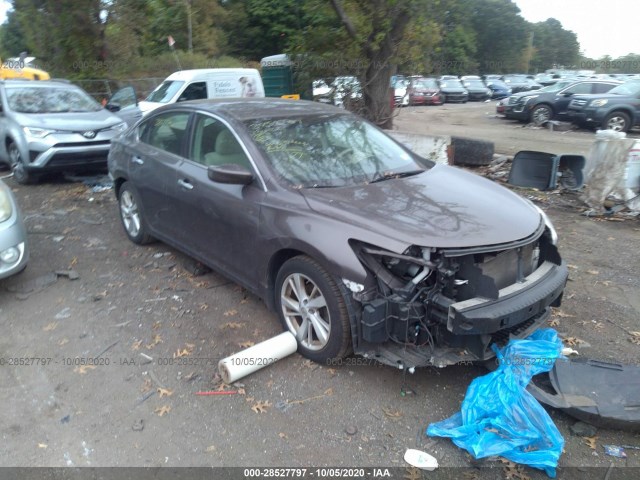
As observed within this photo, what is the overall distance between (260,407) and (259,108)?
256cm

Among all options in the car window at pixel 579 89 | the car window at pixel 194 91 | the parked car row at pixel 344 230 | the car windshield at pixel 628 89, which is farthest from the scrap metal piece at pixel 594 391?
the car window at pixel 579 89

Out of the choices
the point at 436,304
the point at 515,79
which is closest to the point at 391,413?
the point at 436,304

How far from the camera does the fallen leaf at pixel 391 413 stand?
3111mm

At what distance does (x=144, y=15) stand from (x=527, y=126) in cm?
1458

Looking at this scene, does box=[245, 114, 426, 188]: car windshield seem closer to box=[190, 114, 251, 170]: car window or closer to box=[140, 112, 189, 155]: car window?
box=[190, 114, 251, 170]: car window

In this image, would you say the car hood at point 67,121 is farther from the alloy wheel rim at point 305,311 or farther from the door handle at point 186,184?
the alloy wheel rim at point 305,311

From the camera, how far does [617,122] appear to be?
49.9 ft

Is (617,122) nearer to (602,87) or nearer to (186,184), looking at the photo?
(602,87)

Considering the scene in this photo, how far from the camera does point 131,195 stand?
Result: 5.55 metres

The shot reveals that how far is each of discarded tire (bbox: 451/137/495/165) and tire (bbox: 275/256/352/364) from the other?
645cm

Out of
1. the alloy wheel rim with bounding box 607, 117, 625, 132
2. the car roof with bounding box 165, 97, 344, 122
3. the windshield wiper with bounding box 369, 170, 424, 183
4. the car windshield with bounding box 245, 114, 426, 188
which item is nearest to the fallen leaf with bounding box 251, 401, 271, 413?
the car windshield with bounding box 245, 114, 426, 188

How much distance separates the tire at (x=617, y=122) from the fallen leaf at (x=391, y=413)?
49.1 ft

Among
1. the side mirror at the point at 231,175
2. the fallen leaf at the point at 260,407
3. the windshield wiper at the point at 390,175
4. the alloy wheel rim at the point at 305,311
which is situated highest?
the side mirror at the point at 231,175

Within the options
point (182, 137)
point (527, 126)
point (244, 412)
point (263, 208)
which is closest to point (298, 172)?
point (263, 208)
